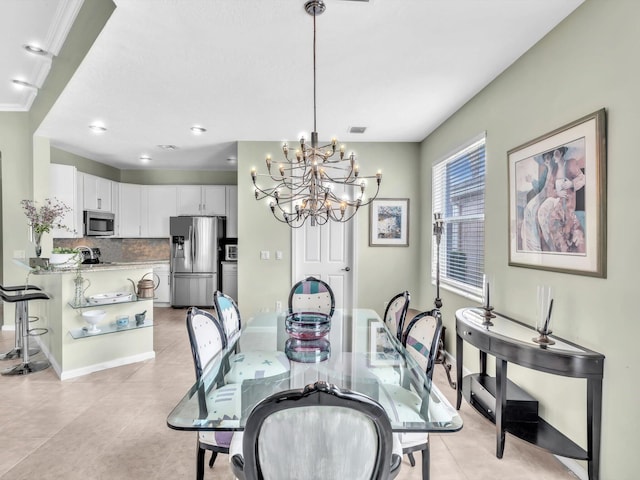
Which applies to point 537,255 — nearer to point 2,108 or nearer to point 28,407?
point 28,407

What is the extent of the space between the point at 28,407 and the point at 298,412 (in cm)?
291

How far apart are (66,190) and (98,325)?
2.53 m

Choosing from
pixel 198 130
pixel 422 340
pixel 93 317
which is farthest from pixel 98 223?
pixel 422 340

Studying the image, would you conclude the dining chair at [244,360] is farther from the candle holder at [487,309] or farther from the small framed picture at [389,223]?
the small framed picture at [389,223]

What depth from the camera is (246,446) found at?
96 centimetres

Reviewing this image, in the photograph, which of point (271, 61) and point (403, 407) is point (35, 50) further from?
point (403, 407)

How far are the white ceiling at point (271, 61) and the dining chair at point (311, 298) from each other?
70.2 inches

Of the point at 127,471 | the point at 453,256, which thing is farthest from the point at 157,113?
the point at 453,256

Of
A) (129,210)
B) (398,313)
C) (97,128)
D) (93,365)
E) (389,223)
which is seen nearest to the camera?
(398,313)

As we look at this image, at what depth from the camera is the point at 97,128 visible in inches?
165

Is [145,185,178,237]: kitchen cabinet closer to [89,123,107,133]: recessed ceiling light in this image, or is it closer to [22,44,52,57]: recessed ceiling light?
[89,123,107,133]: recessed ceiling light

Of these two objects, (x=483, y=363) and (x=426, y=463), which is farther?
(x=483, y=363)

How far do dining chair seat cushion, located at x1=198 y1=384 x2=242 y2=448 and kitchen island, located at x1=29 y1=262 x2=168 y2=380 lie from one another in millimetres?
2327

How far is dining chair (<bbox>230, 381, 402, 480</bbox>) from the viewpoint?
3.00 ft
